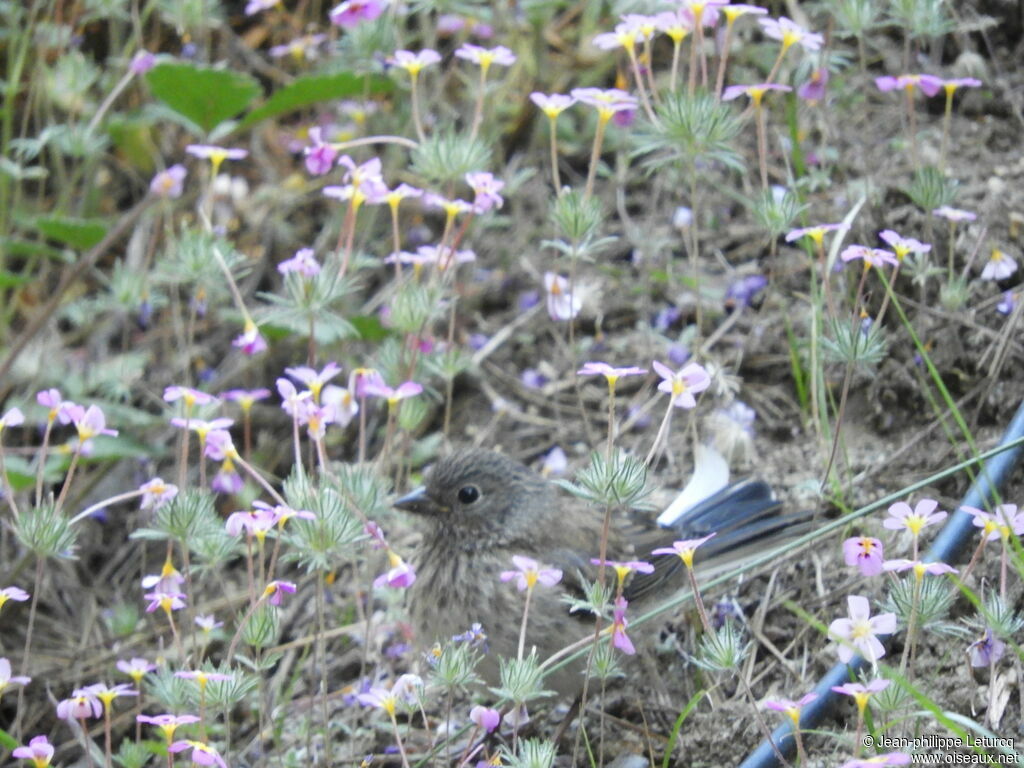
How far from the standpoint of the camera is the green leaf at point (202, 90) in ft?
13.0

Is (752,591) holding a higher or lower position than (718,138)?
lower

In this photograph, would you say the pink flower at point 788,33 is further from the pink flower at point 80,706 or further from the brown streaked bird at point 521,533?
the pink flower at point 80,706

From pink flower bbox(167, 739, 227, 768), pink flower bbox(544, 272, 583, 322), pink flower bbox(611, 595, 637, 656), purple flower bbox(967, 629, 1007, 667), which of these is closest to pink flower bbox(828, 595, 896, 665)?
purple flower bbox(967, 629, 1007, 667)

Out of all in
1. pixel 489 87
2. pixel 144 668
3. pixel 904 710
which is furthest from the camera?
pixel 489 87

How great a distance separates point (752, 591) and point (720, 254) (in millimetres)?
1408

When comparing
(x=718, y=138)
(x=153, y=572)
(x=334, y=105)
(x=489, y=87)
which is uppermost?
(x=718, y=138)

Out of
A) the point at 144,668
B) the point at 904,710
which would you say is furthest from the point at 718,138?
the point at 144,668

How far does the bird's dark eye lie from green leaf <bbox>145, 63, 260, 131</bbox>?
151cm

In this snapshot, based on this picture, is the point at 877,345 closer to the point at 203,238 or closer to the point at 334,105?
the point at 203,238

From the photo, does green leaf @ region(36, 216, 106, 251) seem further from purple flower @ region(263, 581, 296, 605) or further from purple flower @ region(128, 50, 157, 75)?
purple flower @ region(263, 581, 296, 605)

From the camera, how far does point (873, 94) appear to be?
4.56m

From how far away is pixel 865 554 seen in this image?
2430mm

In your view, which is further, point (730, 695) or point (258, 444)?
point (258, 444)

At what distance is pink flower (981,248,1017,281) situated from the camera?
3.36 m
